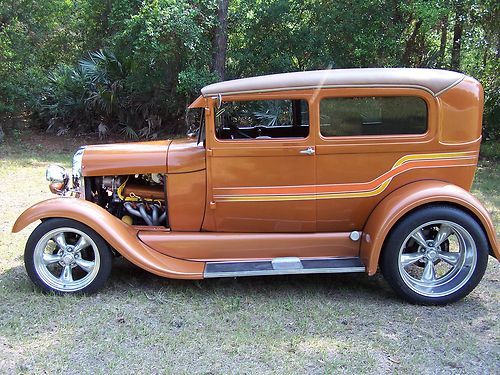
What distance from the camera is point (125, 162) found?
4.39 m

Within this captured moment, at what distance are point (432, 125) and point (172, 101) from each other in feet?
29.3

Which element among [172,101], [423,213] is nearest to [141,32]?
[172,101]

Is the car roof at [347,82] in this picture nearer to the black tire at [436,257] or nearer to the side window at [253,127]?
the side window at [253,127]

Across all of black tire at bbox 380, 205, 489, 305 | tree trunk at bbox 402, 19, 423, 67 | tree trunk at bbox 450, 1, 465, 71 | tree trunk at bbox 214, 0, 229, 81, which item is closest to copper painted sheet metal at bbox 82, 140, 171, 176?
black tire at bbox 380, 205, 489, 305

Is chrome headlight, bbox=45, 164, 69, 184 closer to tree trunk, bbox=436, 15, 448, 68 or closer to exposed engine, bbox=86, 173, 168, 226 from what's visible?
exposed engine, bbox=86, 173, 168, 226

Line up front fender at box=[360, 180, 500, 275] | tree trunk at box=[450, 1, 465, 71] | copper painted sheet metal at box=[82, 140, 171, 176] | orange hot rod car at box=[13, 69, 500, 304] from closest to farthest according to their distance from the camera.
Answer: front fender at box=[360, 180, 500, 275] → orange hot rod car at box=[13, 69, 500, 304] → copper painted sheet metal at box=[82, 140, 171, 176] → tree trunk at box=[450, 1, 465, 71]

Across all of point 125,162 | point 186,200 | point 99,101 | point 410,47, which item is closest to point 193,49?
point 99,101

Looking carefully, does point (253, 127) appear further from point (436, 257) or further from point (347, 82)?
point (436, 257)

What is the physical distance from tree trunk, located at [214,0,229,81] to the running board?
833 centimetres

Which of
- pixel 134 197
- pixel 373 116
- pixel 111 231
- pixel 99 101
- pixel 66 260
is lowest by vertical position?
pixel 66 260

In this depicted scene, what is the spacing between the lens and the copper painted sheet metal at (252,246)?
4250 millimetres

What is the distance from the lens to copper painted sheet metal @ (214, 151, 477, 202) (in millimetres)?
4121

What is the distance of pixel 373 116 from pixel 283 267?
1.48m

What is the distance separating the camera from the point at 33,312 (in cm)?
386
